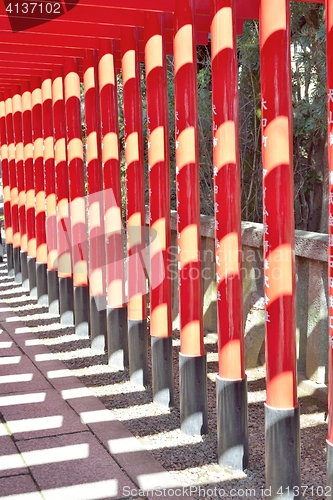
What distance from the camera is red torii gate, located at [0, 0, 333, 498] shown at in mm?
3707

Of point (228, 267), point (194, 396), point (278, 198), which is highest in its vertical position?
point (278, 198)

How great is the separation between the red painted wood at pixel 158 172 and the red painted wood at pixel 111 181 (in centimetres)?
110

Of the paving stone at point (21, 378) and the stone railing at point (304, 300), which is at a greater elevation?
the stone railing at point (304, 300)

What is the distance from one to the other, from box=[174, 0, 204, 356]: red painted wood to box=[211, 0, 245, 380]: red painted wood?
19.6 inches

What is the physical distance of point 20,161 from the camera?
10914 millimetres

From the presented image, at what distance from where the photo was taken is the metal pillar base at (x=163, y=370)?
18.1ft

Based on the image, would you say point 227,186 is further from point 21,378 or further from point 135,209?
point 21,378

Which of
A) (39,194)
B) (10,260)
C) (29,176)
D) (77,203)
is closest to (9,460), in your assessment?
(77,203)

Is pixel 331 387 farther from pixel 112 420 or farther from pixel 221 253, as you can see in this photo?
pixel 112 420

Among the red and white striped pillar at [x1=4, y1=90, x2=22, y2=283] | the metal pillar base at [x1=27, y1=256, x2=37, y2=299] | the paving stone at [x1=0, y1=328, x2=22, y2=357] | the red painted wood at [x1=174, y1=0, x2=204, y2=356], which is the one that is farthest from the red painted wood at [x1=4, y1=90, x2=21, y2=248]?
the red painted wood at [x1=174, y1=0, x2=204, y2=356]

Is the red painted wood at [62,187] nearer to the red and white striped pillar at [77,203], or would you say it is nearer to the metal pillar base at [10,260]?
the red and white striped pillar at [77,203]

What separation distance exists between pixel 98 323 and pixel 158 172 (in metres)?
2.41

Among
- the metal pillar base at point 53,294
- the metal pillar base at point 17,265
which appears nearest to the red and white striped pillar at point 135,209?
the metal pillar base at point 53,294

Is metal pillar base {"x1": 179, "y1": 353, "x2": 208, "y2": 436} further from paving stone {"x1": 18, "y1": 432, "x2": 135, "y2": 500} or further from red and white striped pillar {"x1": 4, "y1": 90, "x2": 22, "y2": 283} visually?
red and white striped pillar {"x1": 4, "y1": 90, "x2": 22, "y2": 283}
